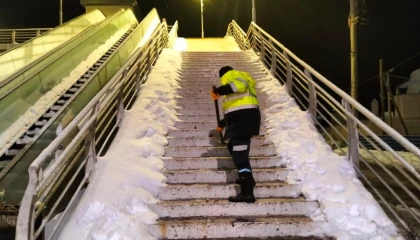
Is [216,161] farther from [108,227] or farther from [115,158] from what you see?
[108,227]

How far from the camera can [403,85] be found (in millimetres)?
25688

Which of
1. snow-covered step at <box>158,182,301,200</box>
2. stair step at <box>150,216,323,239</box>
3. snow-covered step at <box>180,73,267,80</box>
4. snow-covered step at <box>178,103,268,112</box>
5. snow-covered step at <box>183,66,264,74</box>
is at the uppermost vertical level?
snow-covered step at <box>183,66,264,74</box>

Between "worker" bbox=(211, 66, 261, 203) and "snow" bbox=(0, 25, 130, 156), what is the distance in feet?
15.3

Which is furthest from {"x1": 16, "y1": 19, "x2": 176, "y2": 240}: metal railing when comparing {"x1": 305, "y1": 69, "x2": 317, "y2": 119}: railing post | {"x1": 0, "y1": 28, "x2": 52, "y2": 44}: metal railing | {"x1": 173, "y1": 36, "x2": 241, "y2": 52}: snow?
{"x1": 0, "y1": 28, "x2": 52, "y2": 44}: metal railing

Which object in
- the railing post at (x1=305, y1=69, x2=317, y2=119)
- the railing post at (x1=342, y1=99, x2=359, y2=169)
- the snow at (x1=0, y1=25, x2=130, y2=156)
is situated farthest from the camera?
the snow at (x1=0, y1=25, x2=130, y2=156)

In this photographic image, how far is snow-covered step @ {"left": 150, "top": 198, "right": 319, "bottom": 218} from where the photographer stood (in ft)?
14.2

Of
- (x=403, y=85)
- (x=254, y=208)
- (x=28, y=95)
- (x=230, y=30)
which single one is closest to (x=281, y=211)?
(x=254, y=208)

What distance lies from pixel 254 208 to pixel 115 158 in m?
1.86

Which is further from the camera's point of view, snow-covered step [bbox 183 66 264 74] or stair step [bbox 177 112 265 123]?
snow-covered step [bbox 183 66 264 74]

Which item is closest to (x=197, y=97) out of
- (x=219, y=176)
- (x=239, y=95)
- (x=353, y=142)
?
(x=219, y=176)

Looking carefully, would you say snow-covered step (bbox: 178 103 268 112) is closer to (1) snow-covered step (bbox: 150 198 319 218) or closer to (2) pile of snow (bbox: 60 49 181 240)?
(2) pile of snow (bbox: 60 49 181 240)

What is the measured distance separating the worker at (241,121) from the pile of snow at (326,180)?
2.43 ft

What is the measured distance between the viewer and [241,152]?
15.0 ft

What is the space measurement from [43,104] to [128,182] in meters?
Answer: 6.12
